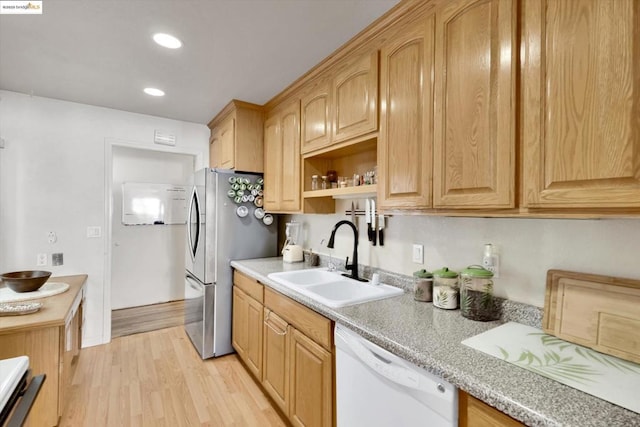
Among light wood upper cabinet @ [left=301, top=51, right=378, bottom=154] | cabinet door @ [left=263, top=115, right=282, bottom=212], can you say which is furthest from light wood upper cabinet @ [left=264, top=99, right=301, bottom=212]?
light wood upper cabinet @ [left=301, top=51, right=378, bottom=154]

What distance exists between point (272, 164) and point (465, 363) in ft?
7.17

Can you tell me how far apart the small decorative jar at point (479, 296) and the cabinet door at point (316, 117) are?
118 cm

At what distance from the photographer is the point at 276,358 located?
1.91 m

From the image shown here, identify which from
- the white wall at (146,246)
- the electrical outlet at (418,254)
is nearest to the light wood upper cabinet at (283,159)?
the electrical outlet at (418,254)

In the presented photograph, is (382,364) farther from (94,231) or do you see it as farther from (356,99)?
(94,231)

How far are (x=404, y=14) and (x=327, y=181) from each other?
1176mm

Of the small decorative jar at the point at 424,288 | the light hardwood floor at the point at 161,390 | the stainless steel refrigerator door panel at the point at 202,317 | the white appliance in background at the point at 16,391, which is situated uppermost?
the small decorative jar at the point at 424,288

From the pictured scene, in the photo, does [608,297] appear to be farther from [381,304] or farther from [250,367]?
[250,367]

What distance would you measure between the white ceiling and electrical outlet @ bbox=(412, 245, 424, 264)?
4.13 feet

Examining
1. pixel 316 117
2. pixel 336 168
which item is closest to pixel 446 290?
pixel 336 168

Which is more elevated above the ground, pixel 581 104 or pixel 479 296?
pixel 581 104

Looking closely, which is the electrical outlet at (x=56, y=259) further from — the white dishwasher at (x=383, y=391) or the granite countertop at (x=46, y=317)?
the white dishwasher at (x=383, y=391)

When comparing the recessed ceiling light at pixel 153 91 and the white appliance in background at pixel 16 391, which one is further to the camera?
the recessed ceiling light at pixel 153 91

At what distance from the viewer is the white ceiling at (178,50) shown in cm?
151
